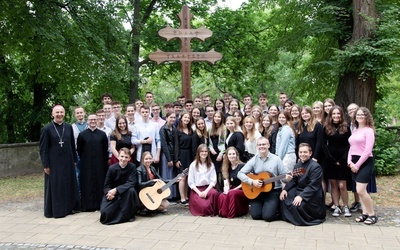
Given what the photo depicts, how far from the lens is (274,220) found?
645cm

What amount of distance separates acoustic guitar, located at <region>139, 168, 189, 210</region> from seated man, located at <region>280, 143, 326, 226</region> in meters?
1.99

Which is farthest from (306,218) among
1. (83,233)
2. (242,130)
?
(83,233)

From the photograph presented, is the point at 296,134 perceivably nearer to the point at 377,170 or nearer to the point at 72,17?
the point at 377,170

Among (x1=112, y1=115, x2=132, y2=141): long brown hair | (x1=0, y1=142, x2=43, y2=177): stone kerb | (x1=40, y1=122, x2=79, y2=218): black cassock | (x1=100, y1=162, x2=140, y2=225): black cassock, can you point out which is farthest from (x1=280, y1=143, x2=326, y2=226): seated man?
(x1=0, y1=142, x2=43, y2=177): stone kerb

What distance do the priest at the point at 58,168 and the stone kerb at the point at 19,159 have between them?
6.30 meters

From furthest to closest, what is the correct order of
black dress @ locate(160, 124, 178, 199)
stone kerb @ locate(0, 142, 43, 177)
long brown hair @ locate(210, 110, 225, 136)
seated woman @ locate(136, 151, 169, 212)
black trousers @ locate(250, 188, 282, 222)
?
stone kerb @ locate(0, 142, 43, 177) < black dress @ locate(160, 124, 178, 199) < long brown hair @ locate(210, 110, 225, 136) < seated woman @ locate(136, 151, 169, 212) < black trousers @ locate(250, 188, 282, 222)

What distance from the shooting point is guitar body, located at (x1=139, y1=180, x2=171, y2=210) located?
6.79 m

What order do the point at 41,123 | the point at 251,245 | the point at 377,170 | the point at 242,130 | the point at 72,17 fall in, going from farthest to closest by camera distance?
1. the point at 41,123
2. the point at 72,17
3. the point at 377,170
4. the point at 242,130
5. the point at 251,245

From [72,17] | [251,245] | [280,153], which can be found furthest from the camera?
[72,17]

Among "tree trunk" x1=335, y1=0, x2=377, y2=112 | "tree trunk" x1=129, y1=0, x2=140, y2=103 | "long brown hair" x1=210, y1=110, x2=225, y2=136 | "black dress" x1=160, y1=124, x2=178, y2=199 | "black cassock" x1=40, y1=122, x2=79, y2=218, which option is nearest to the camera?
"black cassock" x1=40, y1=122, x2=79, y2=218

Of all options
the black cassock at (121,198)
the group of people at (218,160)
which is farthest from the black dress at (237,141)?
the black cassock at (121,198)

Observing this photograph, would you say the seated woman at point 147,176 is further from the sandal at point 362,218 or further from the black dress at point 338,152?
the sandal at point 362,218

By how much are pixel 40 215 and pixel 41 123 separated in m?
8.84

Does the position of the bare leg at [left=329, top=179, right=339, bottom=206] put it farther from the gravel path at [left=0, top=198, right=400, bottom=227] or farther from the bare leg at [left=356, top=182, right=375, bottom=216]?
the bare leg at [left=356, top=182, right=375, bottom=216]
